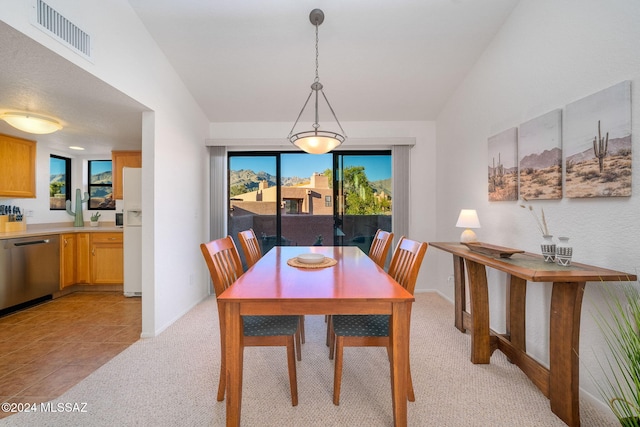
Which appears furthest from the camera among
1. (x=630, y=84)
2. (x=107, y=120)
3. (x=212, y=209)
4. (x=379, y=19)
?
(x=212, y=209)

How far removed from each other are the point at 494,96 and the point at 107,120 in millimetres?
3748

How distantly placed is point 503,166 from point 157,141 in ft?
10.2

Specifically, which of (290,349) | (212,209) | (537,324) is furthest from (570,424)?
(212,209)

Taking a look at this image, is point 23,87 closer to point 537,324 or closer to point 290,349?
point 290,349

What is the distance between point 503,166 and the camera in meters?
2.25

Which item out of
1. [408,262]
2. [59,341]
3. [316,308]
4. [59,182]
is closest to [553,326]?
[408,262]

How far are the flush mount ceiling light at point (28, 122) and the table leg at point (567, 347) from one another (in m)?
4.15

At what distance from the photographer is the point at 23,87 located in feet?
6.44

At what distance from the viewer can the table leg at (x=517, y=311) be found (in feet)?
6.14

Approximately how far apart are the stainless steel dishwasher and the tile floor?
181 millimetres

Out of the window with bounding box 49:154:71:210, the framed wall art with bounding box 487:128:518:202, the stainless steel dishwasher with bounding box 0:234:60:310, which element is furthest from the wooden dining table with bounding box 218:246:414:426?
the window with bounding box 49:154:71:210

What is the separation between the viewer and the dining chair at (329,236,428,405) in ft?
4.74

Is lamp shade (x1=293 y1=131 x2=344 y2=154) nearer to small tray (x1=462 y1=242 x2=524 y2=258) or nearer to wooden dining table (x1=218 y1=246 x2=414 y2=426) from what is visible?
wooden dining table (x1=218 y1=246 x2=414 y2=426)

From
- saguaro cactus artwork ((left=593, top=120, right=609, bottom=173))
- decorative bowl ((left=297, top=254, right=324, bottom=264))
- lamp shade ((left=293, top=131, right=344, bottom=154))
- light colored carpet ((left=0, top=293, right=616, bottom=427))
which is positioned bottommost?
light colored carpet ((left=0, top=293, right=616, bottom=427))
